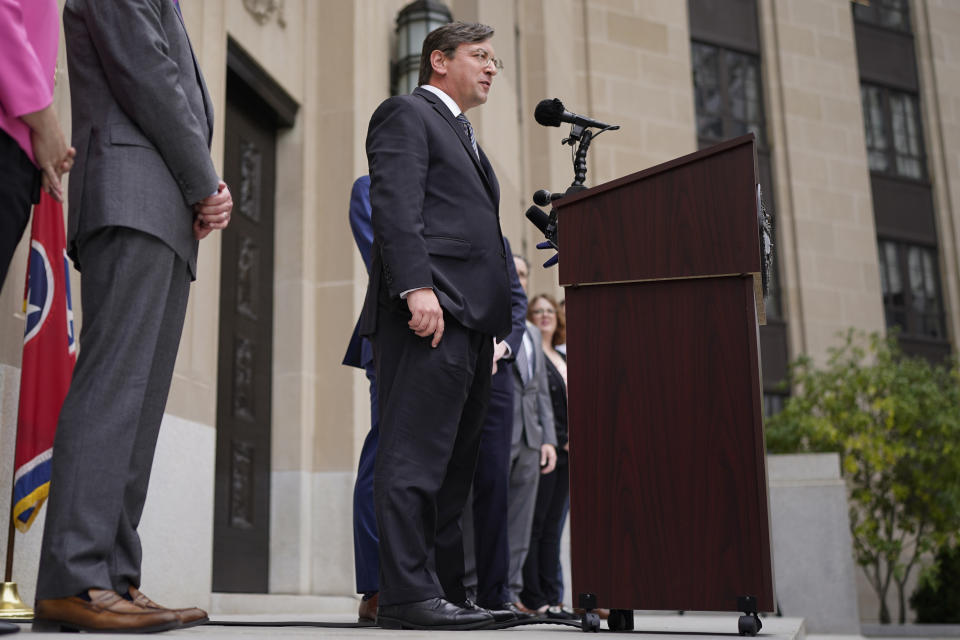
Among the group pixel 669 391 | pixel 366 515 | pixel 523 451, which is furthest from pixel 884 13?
pixel 669 391

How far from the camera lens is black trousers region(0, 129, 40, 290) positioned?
2.23m

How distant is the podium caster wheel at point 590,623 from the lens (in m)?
2.72

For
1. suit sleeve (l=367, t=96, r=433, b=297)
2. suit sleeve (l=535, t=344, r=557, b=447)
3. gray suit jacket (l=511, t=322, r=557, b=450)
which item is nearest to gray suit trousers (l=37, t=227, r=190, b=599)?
suit sleeve (l=367, t=96, r=433, b=297)

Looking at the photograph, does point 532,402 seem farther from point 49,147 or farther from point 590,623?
point 49,147

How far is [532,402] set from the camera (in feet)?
17.7

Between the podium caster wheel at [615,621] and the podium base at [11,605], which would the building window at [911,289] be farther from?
the podium base at [11,605]

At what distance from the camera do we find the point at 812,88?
17.3 m

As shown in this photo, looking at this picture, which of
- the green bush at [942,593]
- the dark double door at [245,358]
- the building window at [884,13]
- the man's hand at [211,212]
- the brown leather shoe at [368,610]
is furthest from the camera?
the building window at [884,13]

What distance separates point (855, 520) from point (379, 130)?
11.0 metres

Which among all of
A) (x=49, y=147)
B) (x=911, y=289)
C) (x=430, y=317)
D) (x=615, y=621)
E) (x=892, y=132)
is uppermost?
(x=892, y=132)

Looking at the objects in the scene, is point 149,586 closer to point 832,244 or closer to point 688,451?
point 688,451

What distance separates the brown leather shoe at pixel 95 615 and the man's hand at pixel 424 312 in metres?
0.96

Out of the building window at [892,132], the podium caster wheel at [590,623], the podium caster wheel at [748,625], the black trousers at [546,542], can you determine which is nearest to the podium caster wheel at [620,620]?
the podium caster wheel at [590,623]

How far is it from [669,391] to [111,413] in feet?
4.53
